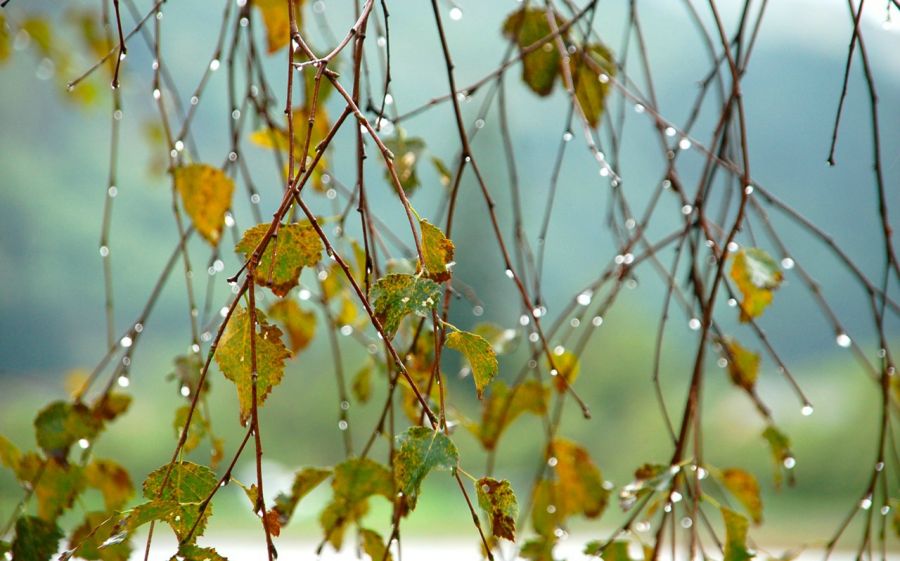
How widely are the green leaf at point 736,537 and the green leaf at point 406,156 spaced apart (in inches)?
11.8

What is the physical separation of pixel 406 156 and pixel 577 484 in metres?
0.28

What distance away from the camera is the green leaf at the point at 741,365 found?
605 millimetres

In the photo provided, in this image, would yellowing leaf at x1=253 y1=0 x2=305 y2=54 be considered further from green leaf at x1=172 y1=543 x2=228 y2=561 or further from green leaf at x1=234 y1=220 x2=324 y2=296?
green leaf at x1=172 y1=543 x2=228 y2=561

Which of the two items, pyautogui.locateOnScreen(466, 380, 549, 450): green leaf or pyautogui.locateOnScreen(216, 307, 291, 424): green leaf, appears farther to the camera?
pyautogui.locateOnScreen(466, 380, 549, 450): green leaf

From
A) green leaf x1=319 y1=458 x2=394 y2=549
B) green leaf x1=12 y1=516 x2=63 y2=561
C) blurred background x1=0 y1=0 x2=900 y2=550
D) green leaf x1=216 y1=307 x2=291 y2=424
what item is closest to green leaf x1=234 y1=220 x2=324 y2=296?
green leaf x1=216 y1=307 x2=291 y2=424

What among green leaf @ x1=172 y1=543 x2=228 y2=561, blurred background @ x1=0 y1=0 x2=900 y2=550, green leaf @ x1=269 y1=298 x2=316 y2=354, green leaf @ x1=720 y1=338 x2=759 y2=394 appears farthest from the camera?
blurred background @ x1=0 y1=0 x2=900 y2=550

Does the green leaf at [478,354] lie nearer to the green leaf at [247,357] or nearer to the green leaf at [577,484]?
the green leaf at [247,357]

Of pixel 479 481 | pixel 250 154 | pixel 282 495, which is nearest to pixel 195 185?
pixel 282 495

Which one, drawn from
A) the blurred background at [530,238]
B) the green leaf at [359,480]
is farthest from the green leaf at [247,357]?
the blurred background at [530,238]

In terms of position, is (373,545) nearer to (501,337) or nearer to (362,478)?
(362,478)

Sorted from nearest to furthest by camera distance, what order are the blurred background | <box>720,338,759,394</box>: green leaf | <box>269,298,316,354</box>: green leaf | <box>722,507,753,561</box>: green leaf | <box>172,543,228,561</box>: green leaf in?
1. <box>172,543,228,561</box>: green leaf
2. <box>722,507,753,561</box>: green leaf
3. <box>720,338,759,394</box>: green leaf
4. <box>269,298,316,354</box>: green leaf
5. the blurred background

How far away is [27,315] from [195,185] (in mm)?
2954

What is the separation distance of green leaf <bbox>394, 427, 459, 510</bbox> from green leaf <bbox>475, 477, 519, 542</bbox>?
0.02 m

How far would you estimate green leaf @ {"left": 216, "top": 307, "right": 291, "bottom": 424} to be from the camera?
1.13 feet
